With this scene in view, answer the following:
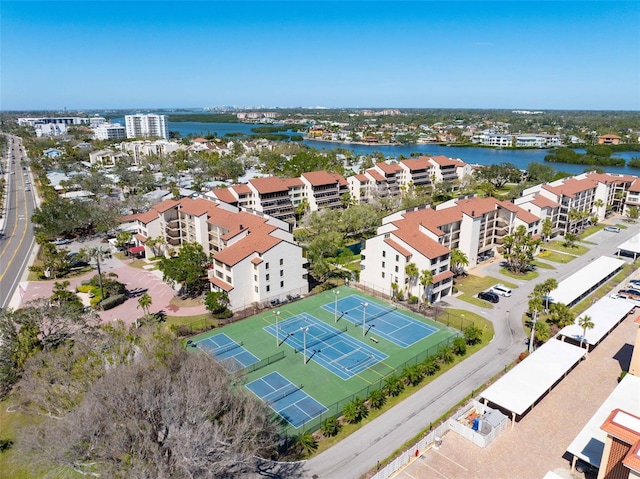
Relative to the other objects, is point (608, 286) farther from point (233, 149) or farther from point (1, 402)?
point (233, 149)

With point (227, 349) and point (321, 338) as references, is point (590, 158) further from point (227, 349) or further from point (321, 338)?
point (227, 349)

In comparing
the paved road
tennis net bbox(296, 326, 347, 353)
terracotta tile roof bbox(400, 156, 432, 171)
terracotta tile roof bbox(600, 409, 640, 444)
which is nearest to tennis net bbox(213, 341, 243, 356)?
tennis net bbox(296, 326, 347, 353)

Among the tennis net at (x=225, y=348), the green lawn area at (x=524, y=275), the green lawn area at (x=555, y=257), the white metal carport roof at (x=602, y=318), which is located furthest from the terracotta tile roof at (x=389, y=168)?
the tennis net at (x=225, y=348)

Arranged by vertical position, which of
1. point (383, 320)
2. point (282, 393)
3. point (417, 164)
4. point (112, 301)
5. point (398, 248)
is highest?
point (417, 164)

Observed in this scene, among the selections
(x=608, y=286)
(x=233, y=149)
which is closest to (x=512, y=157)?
(x=233, y=149)

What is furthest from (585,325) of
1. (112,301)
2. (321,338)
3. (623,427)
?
(112,301)

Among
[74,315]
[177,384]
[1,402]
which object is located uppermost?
[177,384]
